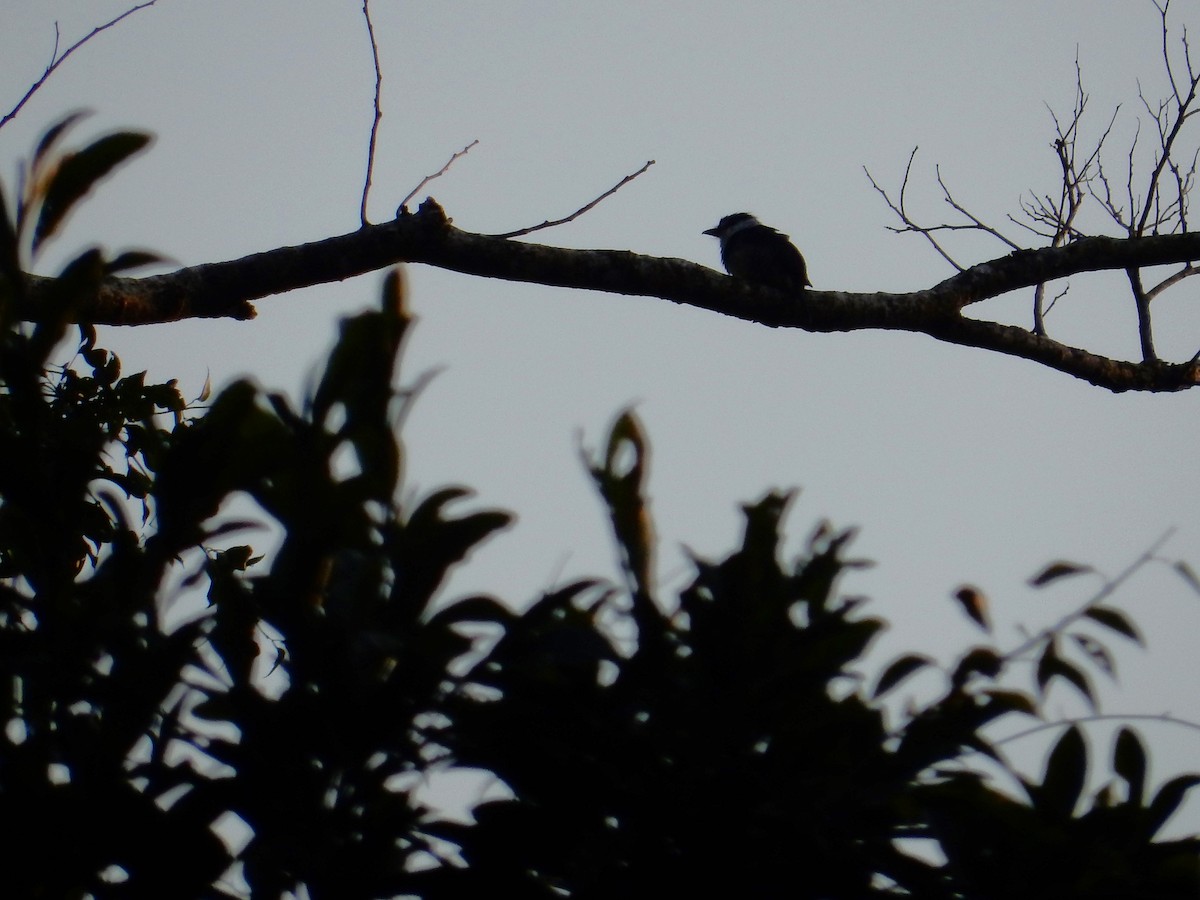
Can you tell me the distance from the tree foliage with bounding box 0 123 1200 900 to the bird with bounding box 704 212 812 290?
11.4ft

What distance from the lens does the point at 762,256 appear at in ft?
17.2

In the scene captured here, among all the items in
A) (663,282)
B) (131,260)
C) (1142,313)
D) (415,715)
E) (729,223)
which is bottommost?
(415,715)

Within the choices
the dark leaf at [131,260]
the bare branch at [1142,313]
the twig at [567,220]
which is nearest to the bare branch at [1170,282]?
the bare branch at [1142,313]

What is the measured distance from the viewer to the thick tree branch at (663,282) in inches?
106

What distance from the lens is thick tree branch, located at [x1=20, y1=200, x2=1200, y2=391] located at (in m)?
2.69

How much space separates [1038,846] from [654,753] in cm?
34

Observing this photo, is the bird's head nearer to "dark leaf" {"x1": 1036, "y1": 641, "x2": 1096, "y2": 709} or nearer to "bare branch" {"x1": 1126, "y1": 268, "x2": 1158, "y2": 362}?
"bare branch" {"x1": 1126, "y1": 268, "x2": 1158, "y2": 362}

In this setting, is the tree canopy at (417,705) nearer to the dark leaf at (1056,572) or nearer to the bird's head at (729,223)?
the dark leaf at (1056,572)

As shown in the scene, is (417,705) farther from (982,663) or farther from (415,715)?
(982,663)

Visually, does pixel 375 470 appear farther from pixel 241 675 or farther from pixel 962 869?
pixel 962 869

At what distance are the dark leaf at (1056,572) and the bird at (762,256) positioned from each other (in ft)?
10.9

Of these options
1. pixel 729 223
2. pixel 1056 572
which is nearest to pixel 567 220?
pixel 1056 572

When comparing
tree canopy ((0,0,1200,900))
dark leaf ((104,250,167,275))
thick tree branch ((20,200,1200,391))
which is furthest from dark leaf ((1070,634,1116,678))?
thick tree branch ((20,200,1200,391))

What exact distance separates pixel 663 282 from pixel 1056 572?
2122mm
